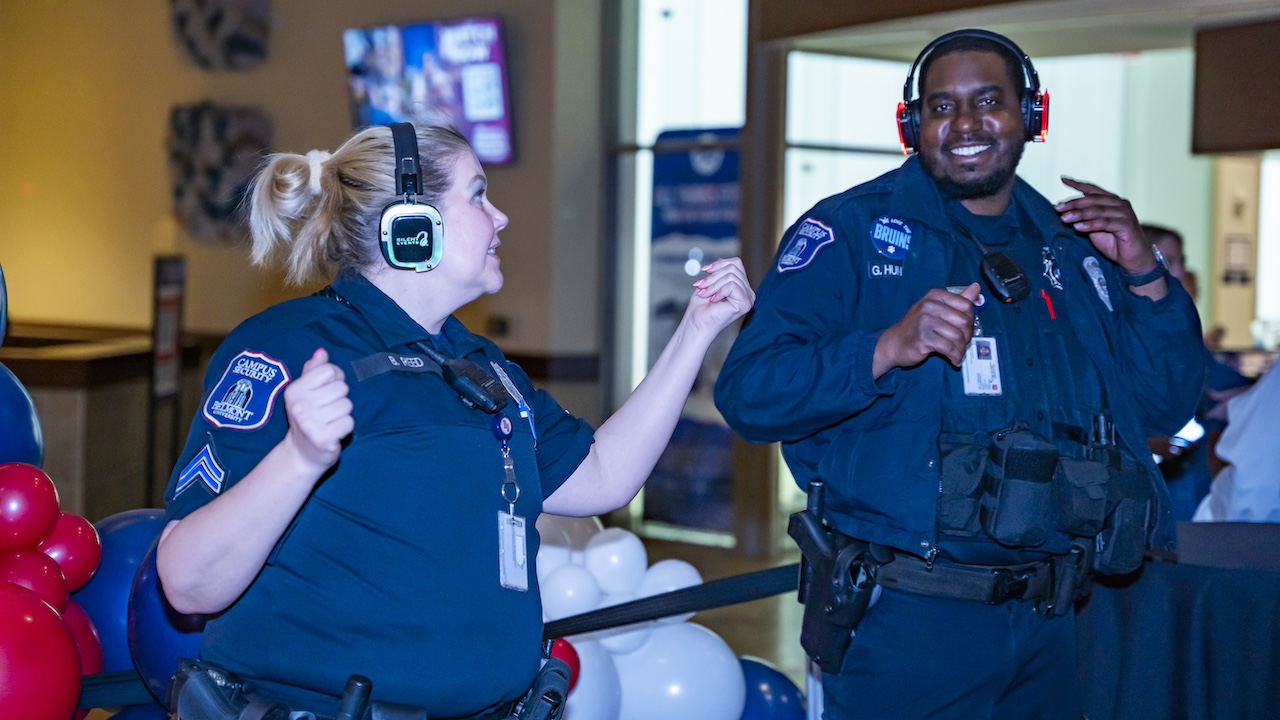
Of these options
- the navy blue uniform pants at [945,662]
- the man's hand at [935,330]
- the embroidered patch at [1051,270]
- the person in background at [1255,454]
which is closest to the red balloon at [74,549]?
the navy blue uniform pants at [945,662]

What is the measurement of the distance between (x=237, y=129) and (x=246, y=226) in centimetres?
749

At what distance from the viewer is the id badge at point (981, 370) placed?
208 centimetres

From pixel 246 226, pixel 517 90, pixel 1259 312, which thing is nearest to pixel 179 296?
pixel 517 90

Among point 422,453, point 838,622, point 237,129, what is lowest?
point 838,622

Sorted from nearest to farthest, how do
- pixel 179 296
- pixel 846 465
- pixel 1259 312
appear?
pixel 846 465
pixel 179 296
pixel 1259 312

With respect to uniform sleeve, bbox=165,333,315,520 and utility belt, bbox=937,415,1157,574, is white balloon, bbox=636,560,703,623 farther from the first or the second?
uniform sleeve, bbox=165,333,315,520

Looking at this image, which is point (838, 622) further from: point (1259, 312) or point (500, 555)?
point (1259, 312)

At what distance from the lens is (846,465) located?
2.08 m

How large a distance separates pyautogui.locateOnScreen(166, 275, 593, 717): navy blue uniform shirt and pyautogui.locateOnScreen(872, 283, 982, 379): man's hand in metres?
0.68

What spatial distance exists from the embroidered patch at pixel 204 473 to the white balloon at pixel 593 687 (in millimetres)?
1552

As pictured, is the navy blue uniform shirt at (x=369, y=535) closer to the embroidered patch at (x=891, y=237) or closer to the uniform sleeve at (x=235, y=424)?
the uniform sleeve at (x=235, y=424)

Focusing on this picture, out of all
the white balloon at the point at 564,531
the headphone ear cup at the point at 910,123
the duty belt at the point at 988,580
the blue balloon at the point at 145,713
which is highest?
the headphone ear cup at the point at 910,123

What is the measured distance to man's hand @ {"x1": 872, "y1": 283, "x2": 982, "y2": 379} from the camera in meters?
1.85

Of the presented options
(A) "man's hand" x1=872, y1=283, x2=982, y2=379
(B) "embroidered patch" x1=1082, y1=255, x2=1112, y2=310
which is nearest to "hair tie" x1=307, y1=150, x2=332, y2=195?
(A) "man's hand" x1=872, y1=283, x2=982, y2=379
